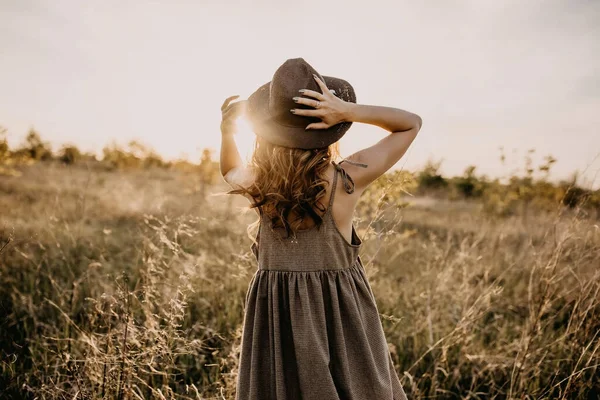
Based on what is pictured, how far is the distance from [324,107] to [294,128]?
135mm

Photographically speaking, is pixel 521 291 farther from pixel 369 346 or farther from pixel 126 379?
pixel 126 379

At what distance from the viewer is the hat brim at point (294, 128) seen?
1.43 metres

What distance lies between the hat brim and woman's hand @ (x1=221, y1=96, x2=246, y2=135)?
0.62 feet

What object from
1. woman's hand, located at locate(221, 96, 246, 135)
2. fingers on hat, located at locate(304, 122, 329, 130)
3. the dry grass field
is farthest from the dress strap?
the dry grass field

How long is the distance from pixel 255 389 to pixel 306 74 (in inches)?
46.8

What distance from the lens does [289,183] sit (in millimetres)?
1467

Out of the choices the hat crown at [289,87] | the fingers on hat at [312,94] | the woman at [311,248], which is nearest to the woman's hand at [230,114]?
the woman at [311,248]

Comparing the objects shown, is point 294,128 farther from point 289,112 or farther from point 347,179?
point 347,179

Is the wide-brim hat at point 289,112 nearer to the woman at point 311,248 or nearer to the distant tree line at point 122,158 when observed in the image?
the woman at point 311,248

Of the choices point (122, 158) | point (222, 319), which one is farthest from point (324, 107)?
point (122, 158)

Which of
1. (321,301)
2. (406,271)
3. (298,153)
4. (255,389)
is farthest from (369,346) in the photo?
(406,271)

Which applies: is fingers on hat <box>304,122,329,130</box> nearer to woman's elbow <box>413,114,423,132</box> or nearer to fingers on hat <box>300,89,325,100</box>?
fingers on hat <box>300,89,325,100</box>

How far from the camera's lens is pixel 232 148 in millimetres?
1814

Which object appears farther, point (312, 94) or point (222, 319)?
point (222, 319)
